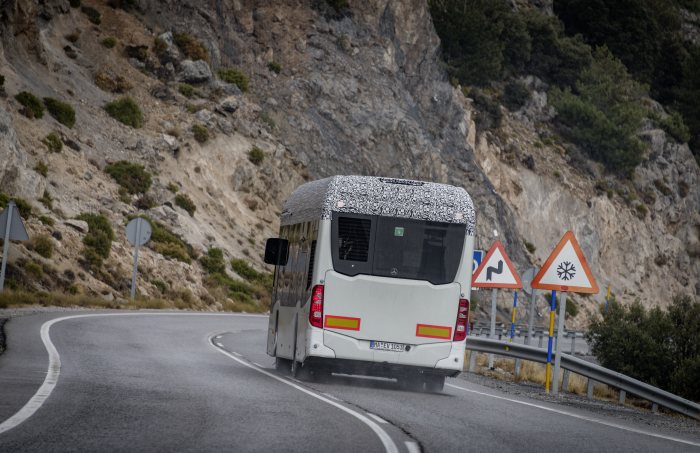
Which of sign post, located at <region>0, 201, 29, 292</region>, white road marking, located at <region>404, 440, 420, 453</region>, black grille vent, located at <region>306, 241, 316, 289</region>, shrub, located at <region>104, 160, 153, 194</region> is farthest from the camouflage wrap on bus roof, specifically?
shrub, located at <region>104, 160, 153, 194</region>

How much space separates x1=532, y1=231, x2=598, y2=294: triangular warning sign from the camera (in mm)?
18203

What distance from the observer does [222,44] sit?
63.4m

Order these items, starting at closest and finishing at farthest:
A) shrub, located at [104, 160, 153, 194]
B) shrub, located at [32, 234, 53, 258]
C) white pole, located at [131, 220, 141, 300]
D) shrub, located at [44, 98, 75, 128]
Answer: white pole, located at [131, 220, 141, 300] → shrub, located at [32, 234, 53, 258] → shrub, located at [104, 160, 153, 194] → shrub, located at [44, 98, 75, 128]

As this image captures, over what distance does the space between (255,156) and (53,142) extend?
41.5 ft

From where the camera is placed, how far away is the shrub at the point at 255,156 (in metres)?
57.0

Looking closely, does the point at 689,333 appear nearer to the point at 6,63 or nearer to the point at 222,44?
the point at 6,63

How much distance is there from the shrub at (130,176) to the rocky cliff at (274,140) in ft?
1.26

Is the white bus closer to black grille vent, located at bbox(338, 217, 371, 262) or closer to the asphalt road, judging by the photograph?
black grille vent, located at bbox(338, 217, 371, 262)

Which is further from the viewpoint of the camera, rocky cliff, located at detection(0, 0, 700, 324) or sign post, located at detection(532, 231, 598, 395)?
rocky cliff, located at detection(0, 0, 700, 324)

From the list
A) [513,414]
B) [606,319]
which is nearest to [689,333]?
[606,319]

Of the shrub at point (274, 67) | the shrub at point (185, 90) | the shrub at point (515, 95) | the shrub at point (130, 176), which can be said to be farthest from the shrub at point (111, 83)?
the shrub at point (515, 95)

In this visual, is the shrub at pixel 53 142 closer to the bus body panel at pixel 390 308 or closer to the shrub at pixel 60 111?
the shrub at pixel 60 111

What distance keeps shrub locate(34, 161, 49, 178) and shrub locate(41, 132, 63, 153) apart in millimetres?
1606

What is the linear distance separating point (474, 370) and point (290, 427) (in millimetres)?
14291
